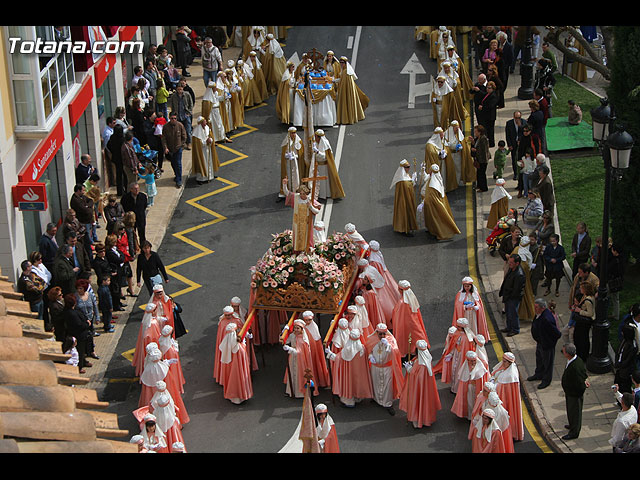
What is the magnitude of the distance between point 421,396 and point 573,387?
2.29 meters

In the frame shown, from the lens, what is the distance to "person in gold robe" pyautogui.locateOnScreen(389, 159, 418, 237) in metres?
22.0

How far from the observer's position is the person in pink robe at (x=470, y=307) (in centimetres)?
1722

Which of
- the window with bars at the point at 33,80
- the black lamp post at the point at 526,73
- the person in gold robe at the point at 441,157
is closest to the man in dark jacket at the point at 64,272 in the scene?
the window with bars at the point at 33,80

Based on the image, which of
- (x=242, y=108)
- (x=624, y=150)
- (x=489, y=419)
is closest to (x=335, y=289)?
(x=489, y=419)

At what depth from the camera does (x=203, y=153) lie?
2481 centimetres

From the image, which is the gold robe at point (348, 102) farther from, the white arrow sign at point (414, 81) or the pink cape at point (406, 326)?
the pink cape at point (406, 326)

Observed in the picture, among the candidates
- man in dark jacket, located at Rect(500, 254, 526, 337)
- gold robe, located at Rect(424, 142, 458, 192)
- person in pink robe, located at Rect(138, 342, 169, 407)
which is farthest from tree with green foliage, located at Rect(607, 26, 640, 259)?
person in pink robe, located at Rect(138, 342, 169, 407)

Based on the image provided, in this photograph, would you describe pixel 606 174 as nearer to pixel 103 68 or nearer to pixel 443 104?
pixel 443 104

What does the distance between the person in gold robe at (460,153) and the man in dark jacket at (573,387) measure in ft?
31.2

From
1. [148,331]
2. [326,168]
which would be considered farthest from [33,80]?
[326,168]

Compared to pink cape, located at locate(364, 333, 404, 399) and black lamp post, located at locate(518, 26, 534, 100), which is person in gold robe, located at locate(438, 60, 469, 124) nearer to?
black lamp post, located at locate(518, 26, 534, 100)

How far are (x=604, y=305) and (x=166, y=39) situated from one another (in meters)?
19.9

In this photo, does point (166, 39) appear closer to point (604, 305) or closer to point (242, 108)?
point (242, 108)

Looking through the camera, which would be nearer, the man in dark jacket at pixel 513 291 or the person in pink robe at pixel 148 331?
the person in pink robe at pixel 148 331
